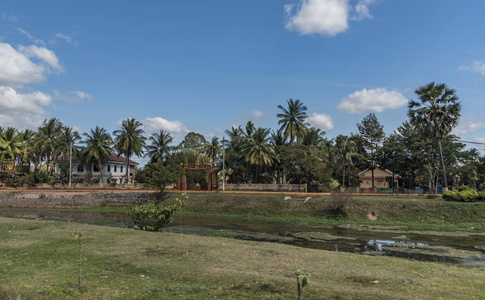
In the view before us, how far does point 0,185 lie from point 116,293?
7139 cm

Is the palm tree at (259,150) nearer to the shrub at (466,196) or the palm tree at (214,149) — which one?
the palm tree at (214,149)

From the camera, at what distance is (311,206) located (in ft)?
115

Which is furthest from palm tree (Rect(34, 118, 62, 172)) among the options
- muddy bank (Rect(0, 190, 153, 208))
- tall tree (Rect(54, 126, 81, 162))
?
muddy bank (Rect(0, 190, 153, 208))

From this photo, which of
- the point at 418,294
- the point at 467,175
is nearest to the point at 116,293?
the point at 418,294

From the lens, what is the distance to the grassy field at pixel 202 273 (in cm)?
784

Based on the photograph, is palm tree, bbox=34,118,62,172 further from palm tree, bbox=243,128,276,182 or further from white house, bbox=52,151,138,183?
palm tree, bbox=243,128,276,182

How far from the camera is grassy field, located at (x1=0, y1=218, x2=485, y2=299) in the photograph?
7.84 m

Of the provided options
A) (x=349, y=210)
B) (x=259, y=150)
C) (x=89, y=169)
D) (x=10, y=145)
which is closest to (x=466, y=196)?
(x=349, y=210)

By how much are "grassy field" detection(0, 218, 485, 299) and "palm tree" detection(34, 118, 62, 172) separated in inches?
2305

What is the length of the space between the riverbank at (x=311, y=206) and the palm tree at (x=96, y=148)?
15863mm

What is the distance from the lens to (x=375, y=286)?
29.2 ft

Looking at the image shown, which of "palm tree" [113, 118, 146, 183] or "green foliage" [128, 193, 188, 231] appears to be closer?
"green foliage" [128, 193, 188, 231]

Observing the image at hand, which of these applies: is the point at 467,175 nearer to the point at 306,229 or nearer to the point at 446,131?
the point at 446,131

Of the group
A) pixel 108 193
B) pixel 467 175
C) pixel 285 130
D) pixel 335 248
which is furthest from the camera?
pixel 285 130
